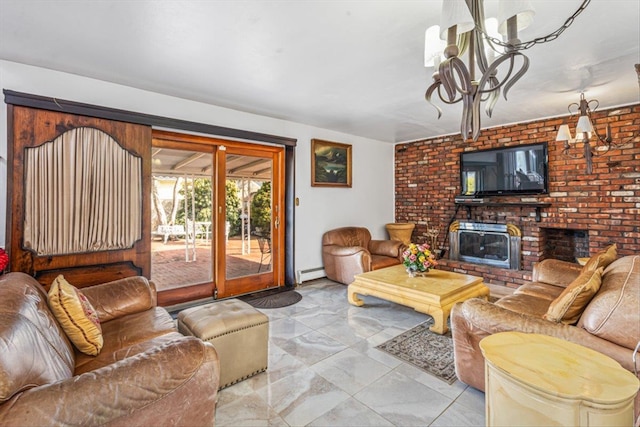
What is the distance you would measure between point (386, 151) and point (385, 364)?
14.8 feet

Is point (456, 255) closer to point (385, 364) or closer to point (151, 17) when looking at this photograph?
point (385, 364)

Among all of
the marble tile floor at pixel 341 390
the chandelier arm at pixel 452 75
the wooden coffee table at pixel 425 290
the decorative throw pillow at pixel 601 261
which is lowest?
the marble tile floor at pixel 341 390

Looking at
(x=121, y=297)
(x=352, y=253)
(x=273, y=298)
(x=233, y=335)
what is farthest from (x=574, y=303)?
(x=273, y=298)

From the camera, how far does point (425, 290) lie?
294 cm

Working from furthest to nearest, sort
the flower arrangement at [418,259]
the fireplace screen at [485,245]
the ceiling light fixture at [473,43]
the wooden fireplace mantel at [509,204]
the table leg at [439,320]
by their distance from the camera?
the fireplace screen at [485,245] < the wooden fireplace mantel at [509,204] < the flower arrangement at [418,259] < the table leg at [439,320] < the ceiling light fixture at [473,43]

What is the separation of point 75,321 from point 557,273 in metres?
3.98

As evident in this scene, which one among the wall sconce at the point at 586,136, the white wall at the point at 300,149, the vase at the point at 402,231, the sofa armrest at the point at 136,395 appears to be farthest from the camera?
the vase at the point at 402,231

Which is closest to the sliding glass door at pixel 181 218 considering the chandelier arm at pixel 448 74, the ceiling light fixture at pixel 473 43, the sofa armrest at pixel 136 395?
the sofa armrest at pixel 136 395

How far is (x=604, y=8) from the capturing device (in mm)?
1880

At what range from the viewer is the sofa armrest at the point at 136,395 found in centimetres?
95

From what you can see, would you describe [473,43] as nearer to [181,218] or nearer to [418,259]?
[418,259]

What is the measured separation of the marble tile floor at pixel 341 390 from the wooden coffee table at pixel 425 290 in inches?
11.5

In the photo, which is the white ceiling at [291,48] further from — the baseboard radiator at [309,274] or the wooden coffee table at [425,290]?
the baseboard radiator at [309,274]

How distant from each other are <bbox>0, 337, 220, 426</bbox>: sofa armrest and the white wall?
228cm
